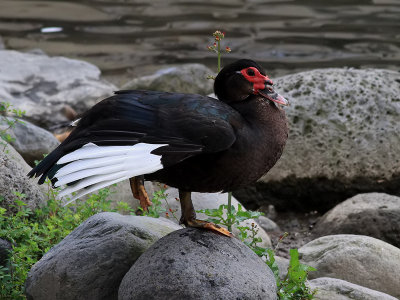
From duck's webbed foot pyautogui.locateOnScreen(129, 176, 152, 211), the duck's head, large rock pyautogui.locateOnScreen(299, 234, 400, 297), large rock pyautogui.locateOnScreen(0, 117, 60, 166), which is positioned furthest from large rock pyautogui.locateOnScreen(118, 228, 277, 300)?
large rock pyautogui.locateOnScreen(0, 117, 60, 166)

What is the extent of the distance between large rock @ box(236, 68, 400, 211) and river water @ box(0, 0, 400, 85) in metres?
4.03

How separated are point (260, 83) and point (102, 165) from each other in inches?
39.9

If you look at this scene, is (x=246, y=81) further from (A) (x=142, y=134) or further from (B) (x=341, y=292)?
(B) (x=341, y=292)

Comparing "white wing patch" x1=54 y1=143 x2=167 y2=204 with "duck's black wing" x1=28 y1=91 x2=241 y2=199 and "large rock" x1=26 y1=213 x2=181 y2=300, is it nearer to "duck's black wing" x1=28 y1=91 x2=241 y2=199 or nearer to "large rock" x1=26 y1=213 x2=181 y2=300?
"duck's black wing" x1=28 y1=91 x2=241 y2=199

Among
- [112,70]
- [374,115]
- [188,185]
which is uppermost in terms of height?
[188,185]

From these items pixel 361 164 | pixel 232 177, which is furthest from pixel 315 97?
pixel 232 177

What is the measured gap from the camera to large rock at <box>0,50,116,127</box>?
29.3ft

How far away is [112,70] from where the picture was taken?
1132 centimetres

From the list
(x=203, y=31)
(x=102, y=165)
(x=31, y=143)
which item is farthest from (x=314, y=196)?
(x=203, y=31)

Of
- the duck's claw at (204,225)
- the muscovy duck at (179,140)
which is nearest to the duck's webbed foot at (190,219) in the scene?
the duck's claw at (204,225)

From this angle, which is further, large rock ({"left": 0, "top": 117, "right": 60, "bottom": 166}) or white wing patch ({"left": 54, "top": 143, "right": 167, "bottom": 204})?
large rock ({"left": 0, "top": 117, "right": 60, "bottom": 166})

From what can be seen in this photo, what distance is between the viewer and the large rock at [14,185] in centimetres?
484

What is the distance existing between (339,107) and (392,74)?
760 millimetres

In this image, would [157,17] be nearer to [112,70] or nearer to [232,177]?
[112,70]
